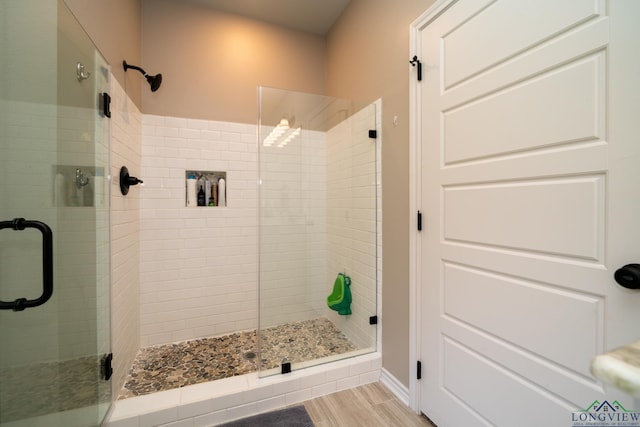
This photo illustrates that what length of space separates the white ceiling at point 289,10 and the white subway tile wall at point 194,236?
1.09m

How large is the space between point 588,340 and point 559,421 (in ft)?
1.10

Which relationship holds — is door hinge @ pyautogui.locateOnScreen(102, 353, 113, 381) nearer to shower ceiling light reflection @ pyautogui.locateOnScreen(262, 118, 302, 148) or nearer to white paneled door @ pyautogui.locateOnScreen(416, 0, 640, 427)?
shower ceiling light reflection @ pyautogui.locateOnScreen(262, 118, 302, 148)

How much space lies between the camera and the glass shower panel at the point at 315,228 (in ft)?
6.89

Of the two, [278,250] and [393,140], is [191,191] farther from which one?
[393,140]

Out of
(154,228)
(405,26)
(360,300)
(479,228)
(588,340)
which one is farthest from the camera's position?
(154,228)

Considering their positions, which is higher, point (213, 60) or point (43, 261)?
point (213, 60)

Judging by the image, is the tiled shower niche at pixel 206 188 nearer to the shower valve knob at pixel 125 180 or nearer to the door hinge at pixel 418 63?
the shower valve knob at pixel 125 180

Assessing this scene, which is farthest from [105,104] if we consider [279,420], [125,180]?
[279,420]

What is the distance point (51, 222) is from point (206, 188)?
57.3 inches

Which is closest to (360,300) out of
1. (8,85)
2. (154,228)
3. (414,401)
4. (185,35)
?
(414,401)

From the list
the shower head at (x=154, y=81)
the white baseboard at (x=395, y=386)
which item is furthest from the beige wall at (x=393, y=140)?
the shower head at (x=154, y=81)

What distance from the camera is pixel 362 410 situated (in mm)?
1666

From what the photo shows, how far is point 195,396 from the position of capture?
1556 mm

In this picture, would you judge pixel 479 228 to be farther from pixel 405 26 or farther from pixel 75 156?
pixel 75 156
